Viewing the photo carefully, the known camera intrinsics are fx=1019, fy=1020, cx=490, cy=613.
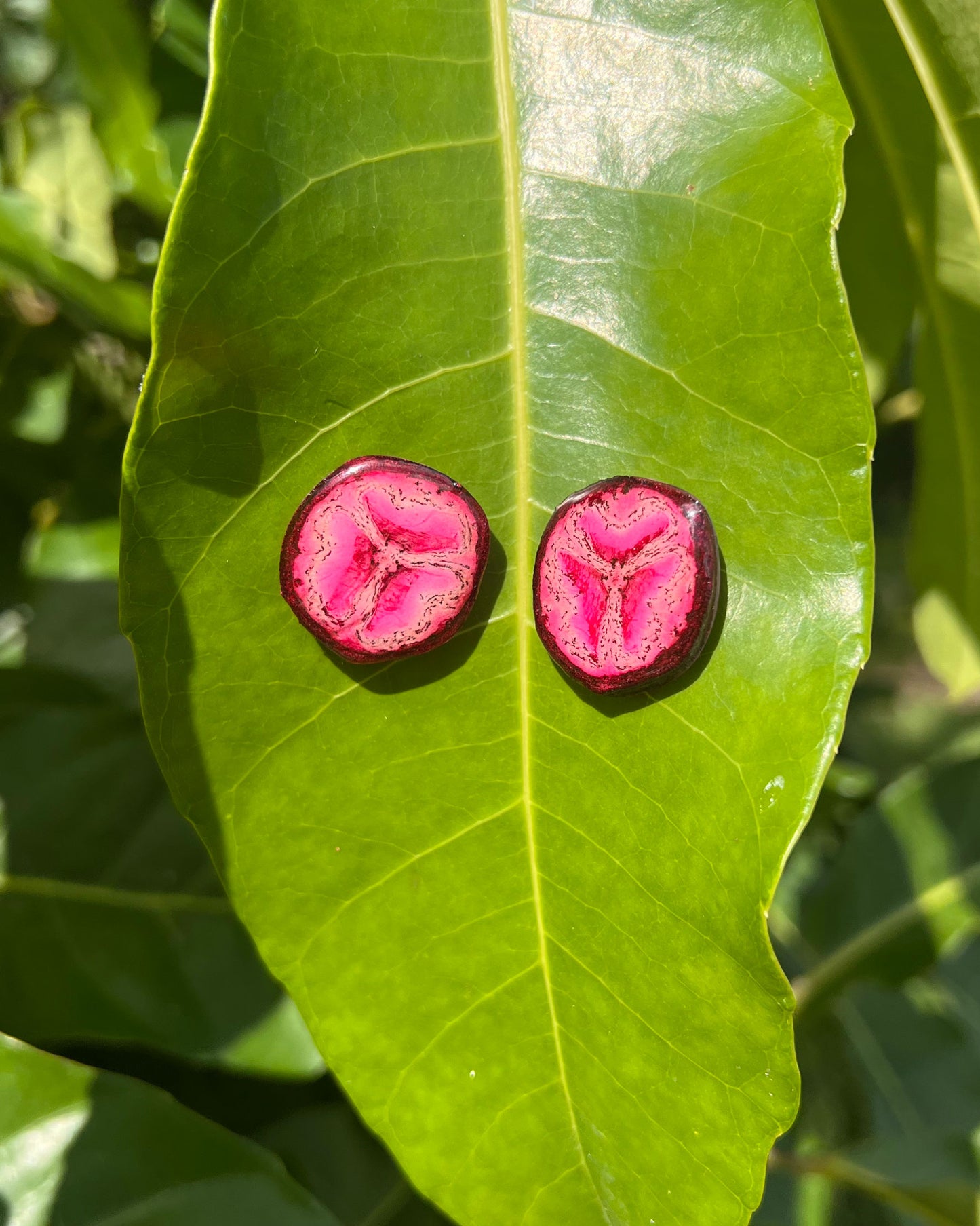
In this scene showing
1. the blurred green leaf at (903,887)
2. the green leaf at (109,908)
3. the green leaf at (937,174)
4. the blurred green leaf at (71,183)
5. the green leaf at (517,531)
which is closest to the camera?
the green leaf at (517,531)

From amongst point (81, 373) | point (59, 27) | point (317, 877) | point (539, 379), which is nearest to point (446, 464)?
point (539, 379)

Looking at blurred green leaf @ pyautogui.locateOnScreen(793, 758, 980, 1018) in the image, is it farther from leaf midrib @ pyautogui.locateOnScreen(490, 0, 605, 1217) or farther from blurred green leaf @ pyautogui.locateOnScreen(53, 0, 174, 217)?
blurred green leaf @ pyautogui.locateOnScreen(53, 0, 174, 217)

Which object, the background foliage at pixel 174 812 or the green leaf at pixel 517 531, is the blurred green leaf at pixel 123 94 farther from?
the green leaf at pixel 517 531

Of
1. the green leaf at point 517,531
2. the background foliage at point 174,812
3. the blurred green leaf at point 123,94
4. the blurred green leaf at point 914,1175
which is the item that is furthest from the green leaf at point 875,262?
the blurred green leaf at point 914,1175

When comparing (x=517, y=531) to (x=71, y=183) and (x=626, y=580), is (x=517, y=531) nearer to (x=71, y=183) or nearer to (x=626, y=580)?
(x=626, y=580)

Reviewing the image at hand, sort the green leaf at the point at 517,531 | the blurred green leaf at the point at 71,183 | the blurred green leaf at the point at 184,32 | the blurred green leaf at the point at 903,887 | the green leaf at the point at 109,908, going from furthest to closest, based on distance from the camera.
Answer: the blurred green leaf at the point at 903,887 → the blurred green leaf at the point at 71,183 → the blurred green leaf at the point at 184,32 → the green leaf at the point at 109,908 → the green leaf at the point at 517,531

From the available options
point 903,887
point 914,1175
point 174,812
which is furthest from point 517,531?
point 903,887

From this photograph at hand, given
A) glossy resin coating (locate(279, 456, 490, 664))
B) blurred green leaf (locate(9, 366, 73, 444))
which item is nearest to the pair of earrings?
glossy resin coating (locate(279, 456, 490, 664))
